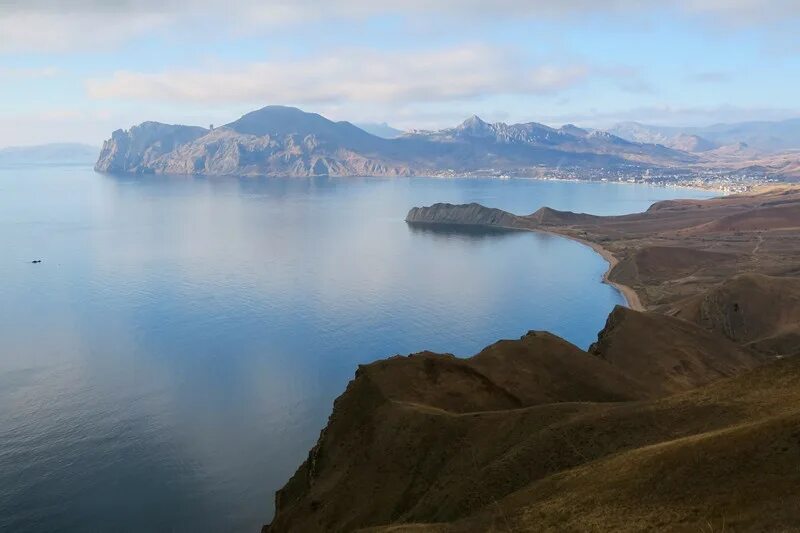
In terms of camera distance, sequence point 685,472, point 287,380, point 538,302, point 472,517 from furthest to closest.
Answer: point 538,302 < point 287,380 < point 472,517 < point 685,472

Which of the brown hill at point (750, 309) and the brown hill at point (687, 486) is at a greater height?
the brown hill at point (687, 486)

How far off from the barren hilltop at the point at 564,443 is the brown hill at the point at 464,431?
0.15 meters

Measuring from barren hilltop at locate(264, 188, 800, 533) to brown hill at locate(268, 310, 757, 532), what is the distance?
0.15 m

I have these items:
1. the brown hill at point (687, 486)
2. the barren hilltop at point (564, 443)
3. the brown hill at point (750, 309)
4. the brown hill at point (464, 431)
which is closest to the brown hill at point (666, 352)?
the barren hilltop at point (564, 443)

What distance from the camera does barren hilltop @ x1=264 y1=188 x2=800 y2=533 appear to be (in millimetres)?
33438

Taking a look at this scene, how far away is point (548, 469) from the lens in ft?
147

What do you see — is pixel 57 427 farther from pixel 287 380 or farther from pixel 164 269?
pixel 164 269

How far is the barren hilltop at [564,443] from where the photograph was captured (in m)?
33.4

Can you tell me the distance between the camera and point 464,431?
54.3m

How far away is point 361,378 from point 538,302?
97426 mm

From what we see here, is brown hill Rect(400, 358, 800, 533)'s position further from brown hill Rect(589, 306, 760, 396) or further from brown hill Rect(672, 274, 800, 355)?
brown hill Rect(672, 274, 800, 355)

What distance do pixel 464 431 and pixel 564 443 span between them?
33.7 feet

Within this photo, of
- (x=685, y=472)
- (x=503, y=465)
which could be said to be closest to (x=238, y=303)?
(x=503, y=465)

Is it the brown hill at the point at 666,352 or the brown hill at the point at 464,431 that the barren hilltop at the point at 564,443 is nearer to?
the brown hill at the point at 464,431
